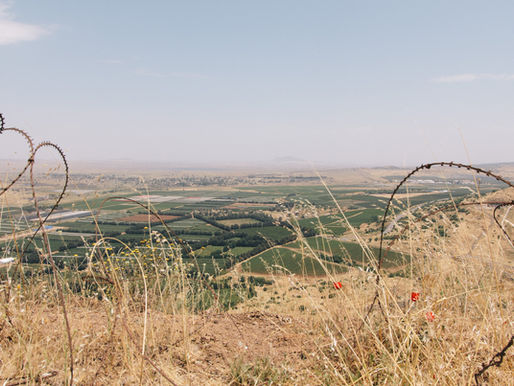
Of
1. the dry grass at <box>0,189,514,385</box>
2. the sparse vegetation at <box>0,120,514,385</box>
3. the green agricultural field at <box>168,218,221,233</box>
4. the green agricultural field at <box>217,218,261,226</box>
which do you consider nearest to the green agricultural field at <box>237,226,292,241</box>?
the green agricultural field at <box>217,218,261,226</box>

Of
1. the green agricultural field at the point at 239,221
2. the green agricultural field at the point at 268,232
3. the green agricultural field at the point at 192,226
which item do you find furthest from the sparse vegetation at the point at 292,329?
the green agricultural field at the point at 239,221

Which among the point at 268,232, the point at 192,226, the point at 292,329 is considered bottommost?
the point at 268,232

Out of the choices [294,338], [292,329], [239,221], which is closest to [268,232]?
[239,221]

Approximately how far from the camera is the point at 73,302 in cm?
371

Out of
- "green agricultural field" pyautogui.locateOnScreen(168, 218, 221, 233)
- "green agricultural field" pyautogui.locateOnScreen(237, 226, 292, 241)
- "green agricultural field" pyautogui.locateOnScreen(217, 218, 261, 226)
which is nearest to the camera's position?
"green agricultural field" pyautogui.locateOnScreen(237, 226, 292, 241)

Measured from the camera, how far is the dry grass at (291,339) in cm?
189

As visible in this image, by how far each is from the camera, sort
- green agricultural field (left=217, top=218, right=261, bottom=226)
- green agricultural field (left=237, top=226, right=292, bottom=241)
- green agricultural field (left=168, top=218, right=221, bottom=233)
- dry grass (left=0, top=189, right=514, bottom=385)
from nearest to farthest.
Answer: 1. dry grass (left=0, top=189, right=514, bottom=385)
2. green agricultural field (left=237, top=226, right=292, bottom=241)
3. green agricultural field (left=168, top=218, right=221, bottom=233)
4. green agricultural field (left=217, top=218, right=261, bottom=226)

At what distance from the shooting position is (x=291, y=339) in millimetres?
2973

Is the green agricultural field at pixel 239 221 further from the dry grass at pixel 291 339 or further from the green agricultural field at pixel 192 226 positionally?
the dry grass at pixel 291 339

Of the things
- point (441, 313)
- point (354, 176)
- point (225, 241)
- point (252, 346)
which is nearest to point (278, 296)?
point (252, 346)

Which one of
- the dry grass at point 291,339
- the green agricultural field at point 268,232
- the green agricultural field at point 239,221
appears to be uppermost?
the dry grass at point 291,339

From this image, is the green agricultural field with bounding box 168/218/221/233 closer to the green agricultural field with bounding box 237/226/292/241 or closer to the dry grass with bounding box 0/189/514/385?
the green agricultural field with bounding box 237/226/292/241

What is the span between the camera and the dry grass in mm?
1894

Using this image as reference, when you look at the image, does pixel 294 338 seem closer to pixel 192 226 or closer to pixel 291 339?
pixel 291 339
